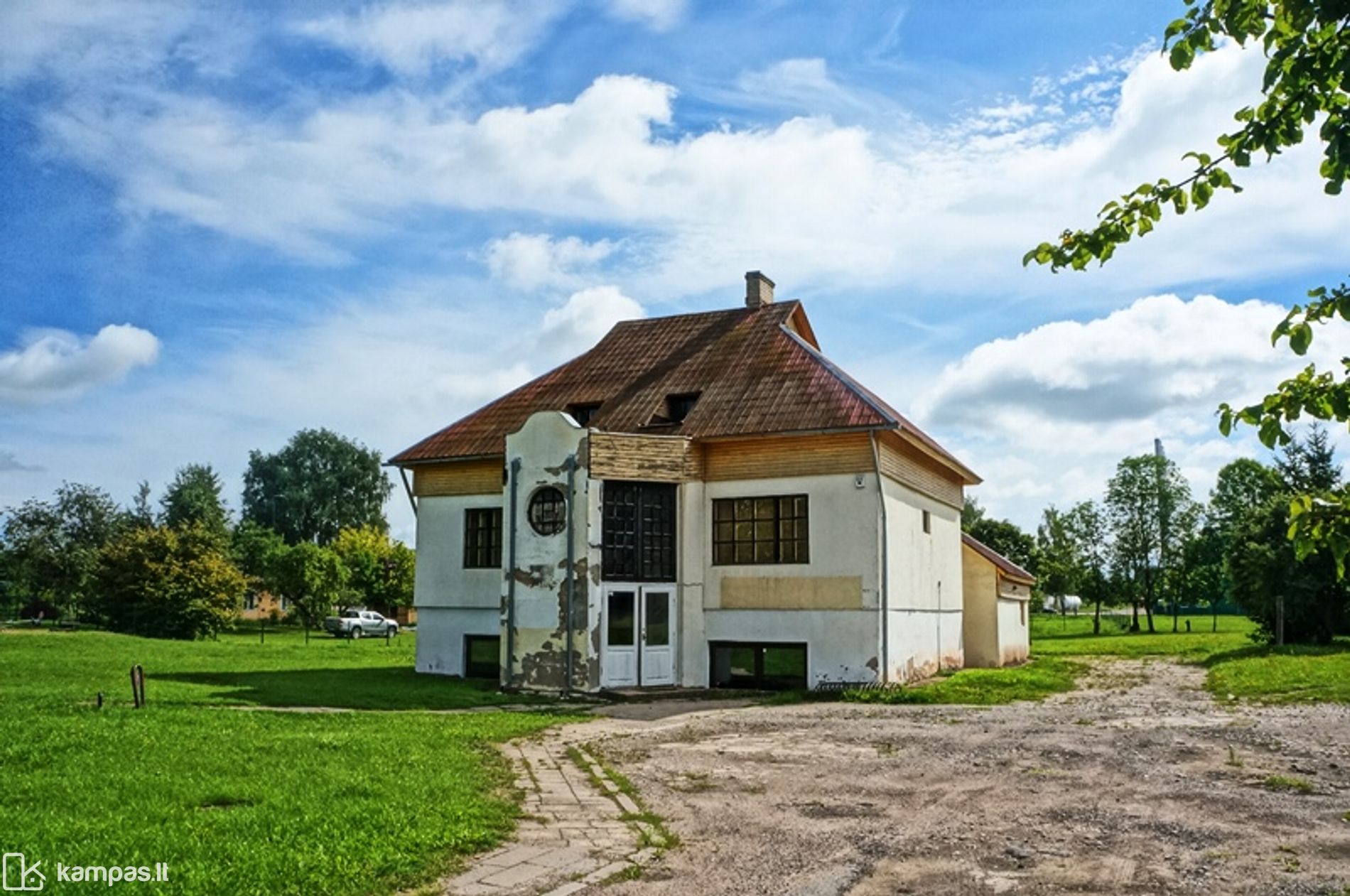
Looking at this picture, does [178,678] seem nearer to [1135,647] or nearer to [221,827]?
[221,827]

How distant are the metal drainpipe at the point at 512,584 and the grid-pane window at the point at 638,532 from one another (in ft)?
6.02

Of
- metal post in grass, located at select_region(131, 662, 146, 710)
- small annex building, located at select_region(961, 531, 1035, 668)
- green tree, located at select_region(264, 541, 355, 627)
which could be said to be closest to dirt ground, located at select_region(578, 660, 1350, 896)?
metal post in grass, located at select_region(131, 662, 146, 710)

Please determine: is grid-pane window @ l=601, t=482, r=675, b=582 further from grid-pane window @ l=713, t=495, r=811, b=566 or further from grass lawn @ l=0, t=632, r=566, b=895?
grass lawn @ l=0, t=632, r=566, b=895

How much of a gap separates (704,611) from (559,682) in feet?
11.5

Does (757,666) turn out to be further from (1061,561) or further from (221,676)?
(1061,561)

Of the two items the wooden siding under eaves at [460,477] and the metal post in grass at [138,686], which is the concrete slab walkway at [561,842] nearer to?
the metal post in grass at [138,686]

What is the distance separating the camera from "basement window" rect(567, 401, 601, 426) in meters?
25.0

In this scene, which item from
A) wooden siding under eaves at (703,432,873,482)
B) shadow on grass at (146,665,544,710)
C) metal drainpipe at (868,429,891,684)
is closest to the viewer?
shadow on grass at (146,665,544,710)

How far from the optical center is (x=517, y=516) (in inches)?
845

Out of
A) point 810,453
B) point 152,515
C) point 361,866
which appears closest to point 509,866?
point 361,866

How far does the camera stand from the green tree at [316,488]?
89.9 meters

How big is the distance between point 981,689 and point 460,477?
1269 centimetres

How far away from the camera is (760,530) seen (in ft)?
72.1

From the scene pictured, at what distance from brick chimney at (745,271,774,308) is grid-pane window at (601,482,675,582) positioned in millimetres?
6828
